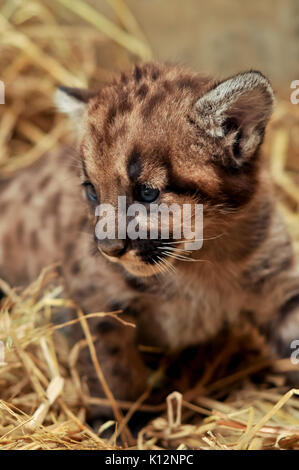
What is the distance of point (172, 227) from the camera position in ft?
7.32

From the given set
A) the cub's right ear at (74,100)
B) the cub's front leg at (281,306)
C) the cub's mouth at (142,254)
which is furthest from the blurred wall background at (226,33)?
the cub's mouth at (142,254)

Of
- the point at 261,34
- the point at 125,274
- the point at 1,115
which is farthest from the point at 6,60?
the point at 125,274

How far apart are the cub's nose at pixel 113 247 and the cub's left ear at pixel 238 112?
494mm

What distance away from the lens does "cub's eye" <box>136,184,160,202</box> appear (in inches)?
85.4

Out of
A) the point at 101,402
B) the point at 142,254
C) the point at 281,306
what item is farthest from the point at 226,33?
the point at 101,402

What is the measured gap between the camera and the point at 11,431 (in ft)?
7.52

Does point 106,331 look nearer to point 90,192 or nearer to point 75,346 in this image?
point 75,346

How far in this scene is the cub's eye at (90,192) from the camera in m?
2.39

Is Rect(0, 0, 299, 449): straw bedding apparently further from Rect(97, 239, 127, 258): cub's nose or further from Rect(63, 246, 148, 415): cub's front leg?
Rect(97, 239, 127, 258): cub's nose

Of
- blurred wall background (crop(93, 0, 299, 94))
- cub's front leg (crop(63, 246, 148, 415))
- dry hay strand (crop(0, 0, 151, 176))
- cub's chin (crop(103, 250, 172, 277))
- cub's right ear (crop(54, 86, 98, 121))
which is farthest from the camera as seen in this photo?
dry hay strand (crop(0, 0, 151, 176))

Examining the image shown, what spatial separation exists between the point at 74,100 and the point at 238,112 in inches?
30.2

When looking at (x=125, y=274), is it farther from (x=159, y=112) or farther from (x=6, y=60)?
(x=6, y=60)

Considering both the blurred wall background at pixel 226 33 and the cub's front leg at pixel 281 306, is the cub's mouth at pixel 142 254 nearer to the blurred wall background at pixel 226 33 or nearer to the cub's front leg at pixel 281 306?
the cub's front leg at pixel 281 306

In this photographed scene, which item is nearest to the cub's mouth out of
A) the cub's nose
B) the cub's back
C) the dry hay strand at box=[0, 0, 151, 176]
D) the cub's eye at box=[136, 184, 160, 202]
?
the cub's nose
